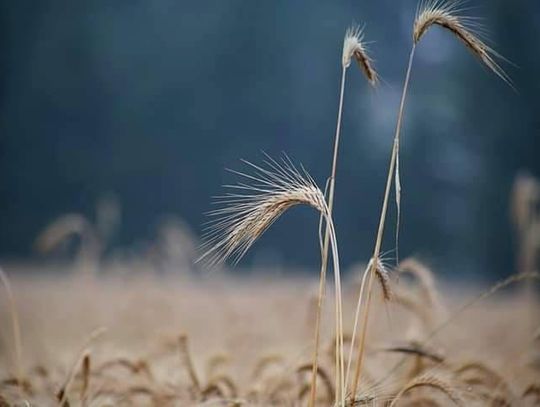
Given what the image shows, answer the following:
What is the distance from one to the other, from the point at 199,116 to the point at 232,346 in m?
3.40

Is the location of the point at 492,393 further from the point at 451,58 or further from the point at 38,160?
the point at 38,160

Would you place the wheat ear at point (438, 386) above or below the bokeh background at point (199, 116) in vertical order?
below

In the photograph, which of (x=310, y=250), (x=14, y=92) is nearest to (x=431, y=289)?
(x=310, y=250)

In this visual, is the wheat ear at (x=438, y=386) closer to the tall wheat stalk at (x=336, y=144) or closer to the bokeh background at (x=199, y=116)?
the tall wheat stalk at (x=336, y=144)

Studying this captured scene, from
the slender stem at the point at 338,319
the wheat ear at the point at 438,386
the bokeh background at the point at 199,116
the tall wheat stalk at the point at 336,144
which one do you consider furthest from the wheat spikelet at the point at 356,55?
the bokeh background at the point at 199,116

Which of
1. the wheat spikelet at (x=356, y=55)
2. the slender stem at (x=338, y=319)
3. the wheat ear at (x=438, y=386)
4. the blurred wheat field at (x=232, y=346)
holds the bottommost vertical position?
the blurred wheat field at (x=232, y=346)

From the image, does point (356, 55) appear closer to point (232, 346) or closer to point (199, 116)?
point (232, 346)

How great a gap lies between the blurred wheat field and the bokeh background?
565 millimetres

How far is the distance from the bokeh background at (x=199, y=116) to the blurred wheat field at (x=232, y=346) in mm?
565

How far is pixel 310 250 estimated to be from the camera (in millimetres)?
5352

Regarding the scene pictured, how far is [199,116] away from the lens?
5.82 meters

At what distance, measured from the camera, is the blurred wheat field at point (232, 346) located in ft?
4.09

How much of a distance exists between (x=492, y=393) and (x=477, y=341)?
1690 millimetres

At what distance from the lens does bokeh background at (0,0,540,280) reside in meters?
4.65
